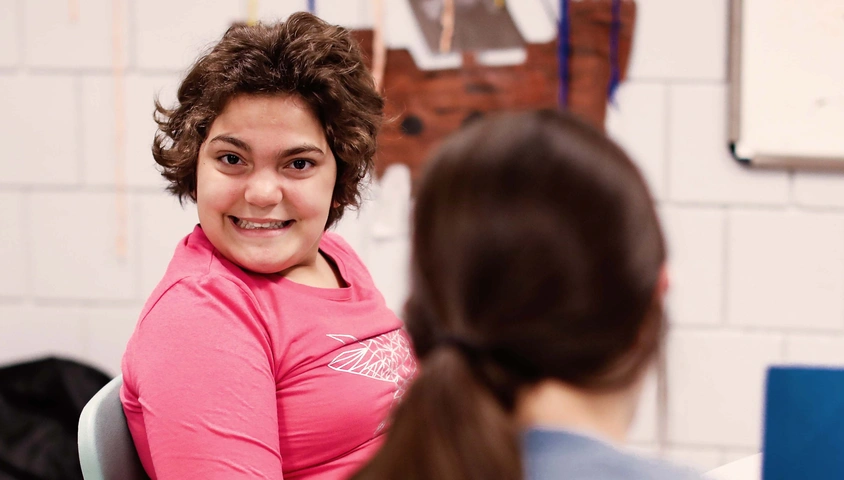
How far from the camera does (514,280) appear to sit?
53 centimetres

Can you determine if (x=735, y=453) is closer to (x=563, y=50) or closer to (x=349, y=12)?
(x=563, y=50)

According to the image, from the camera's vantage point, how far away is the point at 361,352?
1024mm

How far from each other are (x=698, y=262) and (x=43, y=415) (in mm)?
1454

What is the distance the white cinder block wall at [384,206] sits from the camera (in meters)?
1.67

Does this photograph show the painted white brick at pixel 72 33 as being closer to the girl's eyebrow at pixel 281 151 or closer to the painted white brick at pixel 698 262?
the girl's eyebrow at pixel 281 151

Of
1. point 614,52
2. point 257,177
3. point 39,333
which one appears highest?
point 614,52

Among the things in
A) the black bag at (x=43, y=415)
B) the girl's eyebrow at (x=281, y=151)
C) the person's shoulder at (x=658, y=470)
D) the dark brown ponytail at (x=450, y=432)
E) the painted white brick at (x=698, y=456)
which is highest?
the girl's eyebrow at (x=281, y=151)

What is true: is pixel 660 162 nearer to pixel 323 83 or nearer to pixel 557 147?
pixel 323 83

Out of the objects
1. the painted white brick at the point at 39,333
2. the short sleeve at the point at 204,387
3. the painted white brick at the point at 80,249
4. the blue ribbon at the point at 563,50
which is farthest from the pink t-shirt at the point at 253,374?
the painted white brick at the point at 39,333

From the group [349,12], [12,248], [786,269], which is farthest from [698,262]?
[12,248]

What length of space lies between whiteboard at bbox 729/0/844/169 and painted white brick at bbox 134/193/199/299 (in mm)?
1248

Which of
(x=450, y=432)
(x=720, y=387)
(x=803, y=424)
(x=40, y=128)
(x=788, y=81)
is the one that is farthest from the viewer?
(x=40, y=128)

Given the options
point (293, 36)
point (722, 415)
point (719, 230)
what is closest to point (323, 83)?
point (293, 36)

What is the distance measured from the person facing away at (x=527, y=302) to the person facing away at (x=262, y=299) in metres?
0.34
